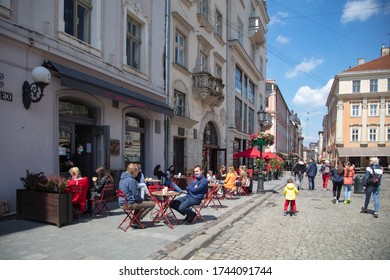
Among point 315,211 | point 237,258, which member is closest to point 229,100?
point 315,211

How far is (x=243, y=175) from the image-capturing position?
12.5m

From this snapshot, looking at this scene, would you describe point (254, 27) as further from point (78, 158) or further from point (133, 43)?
point (78, 158)

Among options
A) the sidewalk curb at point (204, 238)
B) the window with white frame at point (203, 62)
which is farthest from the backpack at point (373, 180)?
the window with white frame at point (203, 62)

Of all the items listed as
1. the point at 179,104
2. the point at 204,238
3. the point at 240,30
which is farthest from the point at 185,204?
the point at 240,30

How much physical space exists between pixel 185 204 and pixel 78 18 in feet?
22.2

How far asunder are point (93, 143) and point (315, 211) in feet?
24.9

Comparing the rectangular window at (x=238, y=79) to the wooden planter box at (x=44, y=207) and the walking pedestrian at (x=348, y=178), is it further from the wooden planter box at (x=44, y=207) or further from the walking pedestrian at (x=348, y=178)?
the wooden planter box at (x=44, y=207)

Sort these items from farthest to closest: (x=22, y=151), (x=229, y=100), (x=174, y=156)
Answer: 1. (x=229, y=100)
2. (x=174, y=156)
3. (x=22, y=151)

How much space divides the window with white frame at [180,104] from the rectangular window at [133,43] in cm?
328

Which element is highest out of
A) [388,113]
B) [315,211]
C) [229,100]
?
[229,100]

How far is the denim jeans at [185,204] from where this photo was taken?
6680 millimetres

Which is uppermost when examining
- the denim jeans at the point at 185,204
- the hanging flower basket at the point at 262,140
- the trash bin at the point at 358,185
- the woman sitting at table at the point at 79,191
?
the hanging flower basket at the point at 262,140

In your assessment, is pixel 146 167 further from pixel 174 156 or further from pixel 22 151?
pixel 22 151

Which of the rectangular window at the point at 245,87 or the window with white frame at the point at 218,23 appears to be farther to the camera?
the rectangular window at the point at 245,87
